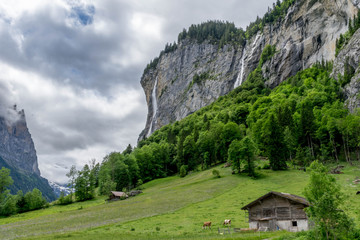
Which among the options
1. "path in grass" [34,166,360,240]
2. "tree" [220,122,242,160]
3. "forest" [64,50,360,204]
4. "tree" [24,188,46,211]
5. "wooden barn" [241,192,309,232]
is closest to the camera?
"path in grass" [34,166,360,240]

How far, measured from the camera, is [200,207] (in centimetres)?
5178

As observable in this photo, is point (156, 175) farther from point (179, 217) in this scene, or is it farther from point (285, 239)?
point (285, 239)

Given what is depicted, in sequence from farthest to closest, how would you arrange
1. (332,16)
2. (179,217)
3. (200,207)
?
(332,16), (200,207), (179,217)

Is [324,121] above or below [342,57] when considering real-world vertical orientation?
below

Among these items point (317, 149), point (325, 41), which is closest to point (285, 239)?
point (317, 149)

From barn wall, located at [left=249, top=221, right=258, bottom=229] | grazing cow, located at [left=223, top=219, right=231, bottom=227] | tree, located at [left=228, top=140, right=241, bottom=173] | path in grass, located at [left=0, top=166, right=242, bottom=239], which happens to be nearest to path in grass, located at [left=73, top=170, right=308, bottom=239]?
barn wall, located at [left=249, top=221, right=258, bottom=229]

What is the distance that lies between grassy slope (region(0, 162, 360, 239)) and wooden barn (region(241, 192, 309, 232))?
2.32 m

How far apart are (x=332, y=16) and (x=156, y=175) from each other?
392 feet

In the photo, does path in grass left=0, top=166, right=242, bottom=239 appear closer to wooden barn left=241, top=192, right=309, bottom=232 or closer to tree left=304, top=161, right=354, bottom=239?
wooden barn left=241, top=192, right=309, bottom=232

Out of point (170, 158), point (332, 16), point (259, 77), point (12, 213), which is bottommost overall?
point (12, 213)

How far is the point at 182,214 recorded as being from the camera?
154 feet

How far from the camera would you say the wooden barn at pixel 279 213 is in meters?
37.3

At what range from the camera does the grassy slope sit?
35.4 meters

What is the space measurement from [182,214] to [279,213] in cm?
1613
